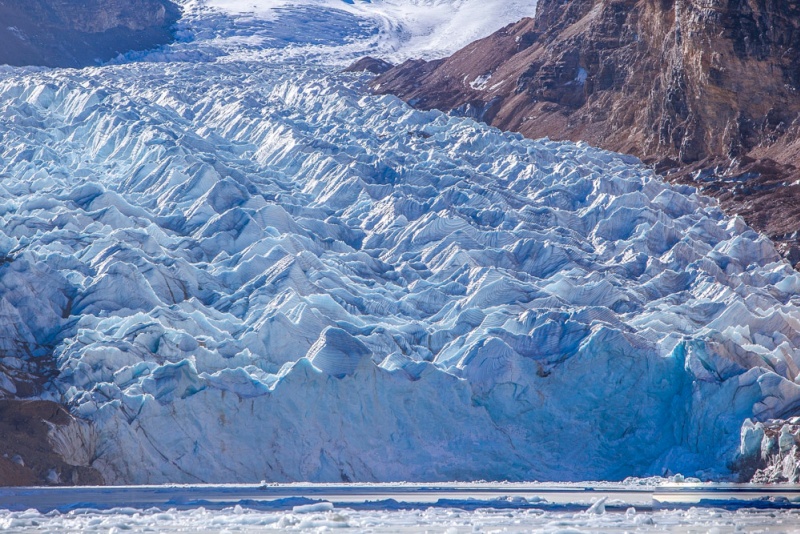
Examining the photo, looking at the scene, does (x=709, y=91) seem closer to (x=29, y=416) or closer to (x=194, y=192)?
(x=194, y=192)

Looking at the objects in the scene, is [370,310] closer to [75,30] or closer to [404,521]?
[404,521]

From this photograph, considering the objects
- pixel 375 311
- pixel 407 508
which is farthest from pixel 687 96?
pixel 407 508

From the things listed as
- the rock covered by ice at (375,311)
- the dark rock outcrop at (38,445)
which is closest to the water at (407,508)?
the dark rock outcrop at (38,445)

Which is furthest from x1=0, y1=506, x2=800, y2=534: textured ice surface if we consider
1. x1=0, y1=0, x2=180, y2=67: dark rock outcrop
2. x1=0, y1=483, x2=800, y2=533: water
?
x1=0, y1=0, x2=180, y2=67: dark rock outcrop

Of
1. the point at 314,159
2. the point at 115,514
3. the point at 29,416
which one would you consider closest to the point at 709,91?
the point at 314,159

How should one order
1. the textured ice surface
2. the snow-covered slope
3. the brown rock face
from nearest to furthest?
the textured ice surface, the brown rock face, the snow-covered slope

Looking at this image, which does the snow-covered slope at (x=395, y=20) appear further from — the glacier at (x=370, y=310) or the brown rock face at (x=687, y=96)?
the glacier at (x=370, y=310)

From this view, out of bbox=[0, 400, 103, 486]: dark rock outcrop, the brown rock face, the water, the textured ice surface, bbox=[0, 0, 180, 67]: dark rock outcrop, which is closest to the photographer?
the textured ice surface

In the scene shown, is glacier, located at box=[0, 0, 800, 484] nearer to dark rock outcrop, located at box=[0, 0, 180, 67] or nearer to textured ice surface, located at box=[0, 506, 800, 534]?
textured ice surface, located at box=[0, 506, 800, 534]
